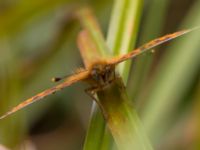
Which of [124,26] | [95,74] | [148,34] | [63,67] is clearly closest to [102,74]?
[95,74]

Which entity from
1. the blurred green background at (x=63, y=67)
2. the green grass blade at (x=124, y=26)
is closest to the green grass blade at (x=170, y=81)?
the blurred green background at (x=63, y=67)

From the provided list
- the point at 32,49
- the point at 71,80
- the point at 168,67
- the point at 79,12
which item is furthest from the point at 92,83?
the point at 32,49

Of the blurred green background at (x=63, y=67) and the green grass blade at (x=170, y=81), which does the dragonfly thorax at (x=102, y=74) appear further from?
the blurred green background at (x=63, y=67)

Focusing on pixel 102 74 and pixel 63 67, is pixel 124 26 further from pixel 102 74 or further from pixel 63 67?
pixel 63 67

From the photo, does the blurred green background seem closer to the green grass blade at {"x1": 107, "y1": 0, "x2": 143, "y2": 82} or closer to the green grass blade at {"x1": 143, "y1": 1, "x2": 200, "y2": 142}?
the green grass blade at {"x1": 143, "y1": 1, "x2": 200, "y2": 142}

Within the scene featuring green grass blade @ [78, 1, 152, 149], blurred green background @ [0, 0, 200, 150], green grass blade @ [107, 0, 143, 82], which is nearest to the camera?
green grass blade @ [78, 1, 152, 149]

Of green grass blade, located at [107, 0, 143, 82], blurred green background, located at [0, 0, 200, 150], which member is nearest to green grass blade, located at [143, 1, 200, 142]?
blurred green background, located at [0, 0, 200, 150]
